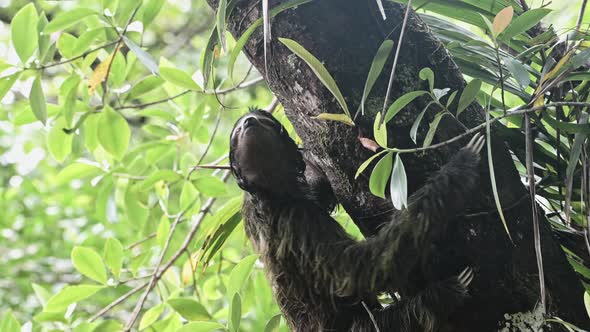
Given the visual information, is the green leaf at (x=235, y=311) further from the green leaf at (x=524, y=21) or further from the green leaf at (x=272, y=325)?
the green leaf at (x=524, y=21)

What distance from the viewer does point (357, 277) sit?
2.33 meters

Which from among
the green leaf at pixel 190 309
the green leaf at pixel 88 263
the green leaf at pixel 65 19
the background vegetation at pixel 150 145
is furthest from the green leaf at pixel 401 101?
the green leaf at pixel 88 263

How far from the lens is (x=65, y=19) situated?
250 centimetres

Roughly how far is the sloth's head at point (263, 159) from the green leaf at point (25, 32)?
958 millimetres

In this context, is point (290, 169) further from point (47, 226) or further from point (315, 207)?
point (47, 226)

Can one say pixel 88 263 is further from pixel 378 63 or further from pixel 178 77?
pixel 378 63

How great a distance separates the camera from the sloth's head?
2.81 metres

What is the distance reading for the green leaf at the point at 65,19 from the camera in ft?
8.11

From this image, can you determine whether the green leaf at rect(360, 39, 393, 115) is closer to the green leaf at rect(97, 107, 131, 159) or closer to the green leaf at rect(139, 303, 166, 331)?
the green leaf at rect(97, 107, 131, 159)

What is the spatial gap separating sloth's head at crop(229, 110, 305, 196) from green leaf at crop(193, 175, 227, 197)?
31 centimetres

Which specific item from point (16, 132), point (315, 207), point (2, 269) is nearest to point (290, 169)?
point (315, 207)

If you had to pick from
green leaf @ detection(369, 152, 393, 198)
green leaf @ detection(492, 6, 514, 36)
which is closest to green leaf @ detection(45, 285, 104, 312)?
green leaf @ detection(369, 152, 393, 198)

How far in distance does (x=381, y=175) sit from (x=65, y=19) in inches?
59.2

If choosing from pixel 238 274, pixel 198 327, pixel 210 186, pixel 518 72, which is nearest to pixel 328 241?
pixel 238 274
